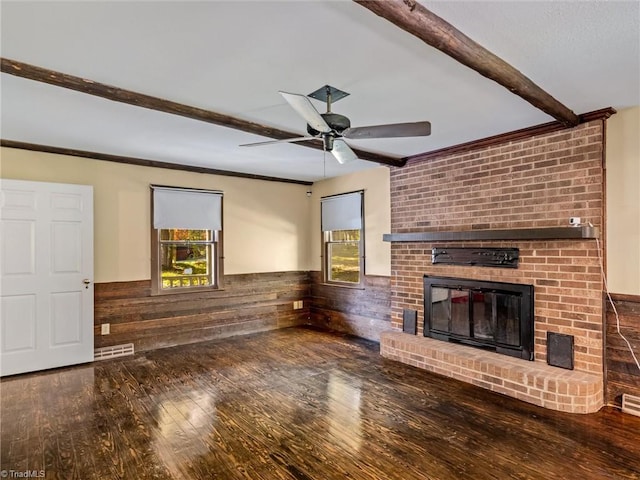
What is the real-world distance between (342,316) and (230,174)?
9.20 ft

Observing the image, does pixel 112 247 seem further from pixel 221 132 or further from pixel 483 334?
pixel 483 334

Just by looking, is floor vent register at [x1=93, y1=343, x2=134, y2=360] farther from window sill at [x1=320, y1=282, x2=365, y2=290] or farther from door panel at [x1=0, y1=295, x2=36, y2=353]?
window sill at [x1=320, y1=282, x2=365, y2=290]

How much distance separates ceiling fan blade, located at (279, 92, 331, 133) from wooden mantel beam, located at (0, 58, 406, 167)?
1.00 m

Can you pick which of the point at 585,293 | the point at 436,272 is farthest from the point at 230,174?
the point at 585,293

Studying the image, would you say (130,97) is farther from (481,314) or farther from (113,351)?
(481,314)

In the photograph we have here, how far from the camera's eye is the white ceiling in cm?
182

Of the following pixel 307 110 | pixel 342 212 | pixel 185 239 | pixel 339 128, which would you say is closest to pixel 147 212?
pixel 185 239

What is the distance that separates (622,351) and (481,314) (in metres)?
1.19

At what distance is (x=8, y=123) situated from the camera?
11.1ft

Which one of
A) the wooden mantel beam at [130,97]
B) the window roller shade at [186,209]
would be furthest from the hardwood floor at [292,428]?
the wooden mantel beam at [130,97]

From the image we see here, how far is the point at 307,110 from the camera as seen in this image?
2277 mm

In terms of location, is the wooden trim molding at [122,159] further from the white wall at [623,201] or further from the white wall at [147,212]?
the white wall at [623,201]

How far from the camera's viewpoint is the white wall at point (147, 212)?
4.35 m

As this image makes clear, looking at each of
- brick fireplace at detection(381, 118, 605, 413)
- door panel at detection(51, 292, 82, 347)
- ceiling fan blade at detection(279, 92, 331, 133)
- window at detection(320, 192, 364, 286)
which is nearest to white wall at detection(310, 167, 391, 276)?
window at detection(320, 192, 364, 286)
